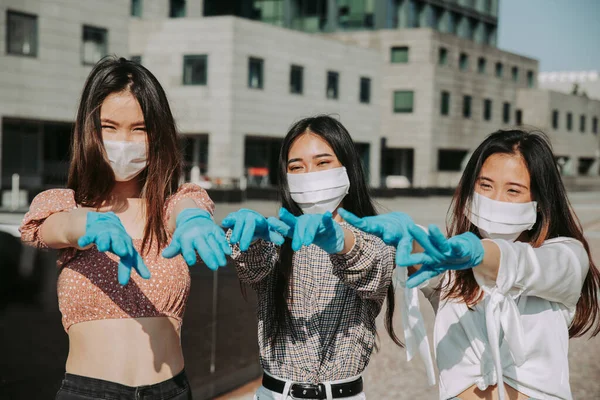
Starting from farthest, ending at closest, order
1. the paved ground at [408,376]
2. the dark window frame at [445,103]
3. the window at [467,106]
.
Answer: the window at [467,106]
the dark window frame at [445,103]
the paved ground at [408,376]

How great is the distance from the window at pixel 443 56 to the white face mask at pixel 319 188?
5144 centimetres

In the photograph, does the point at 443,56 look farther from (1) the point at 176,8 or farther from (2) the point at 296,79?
(1) the point at 176,8

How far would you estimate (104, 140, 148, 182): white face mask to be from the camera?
256 cm

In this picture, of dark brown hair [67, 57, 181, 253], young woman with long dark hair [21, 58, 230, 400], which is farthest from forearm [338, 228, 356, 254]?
dark brown hair [67, 57, 181, 253]

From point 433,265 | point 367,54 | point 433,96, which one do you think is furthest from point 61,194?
point 433,96

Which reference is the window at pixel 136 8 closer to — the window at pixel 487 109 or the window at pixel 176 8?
the window at pixel 176 8

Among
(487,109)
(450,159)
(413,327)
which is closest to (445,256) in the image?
(413,327)

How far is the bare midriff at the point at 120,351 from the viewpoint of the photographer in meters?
2.45

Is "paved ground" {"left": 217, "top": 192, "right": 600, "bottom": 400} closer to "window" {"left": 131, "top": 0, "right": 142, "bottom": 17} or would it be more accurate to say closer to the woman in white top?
the woman in white top

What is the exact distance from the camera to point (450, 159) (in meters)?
54.9

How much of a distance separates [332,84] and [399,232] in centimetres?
4112

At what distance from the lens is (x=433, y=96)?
168 feet

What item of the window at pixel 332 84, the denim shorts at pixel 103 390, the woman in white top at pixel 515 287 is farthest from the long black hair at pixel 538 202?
the window at pixel 332 84

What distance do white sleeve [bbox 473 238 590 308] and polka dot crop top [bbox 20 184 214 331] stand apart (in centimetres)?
100
